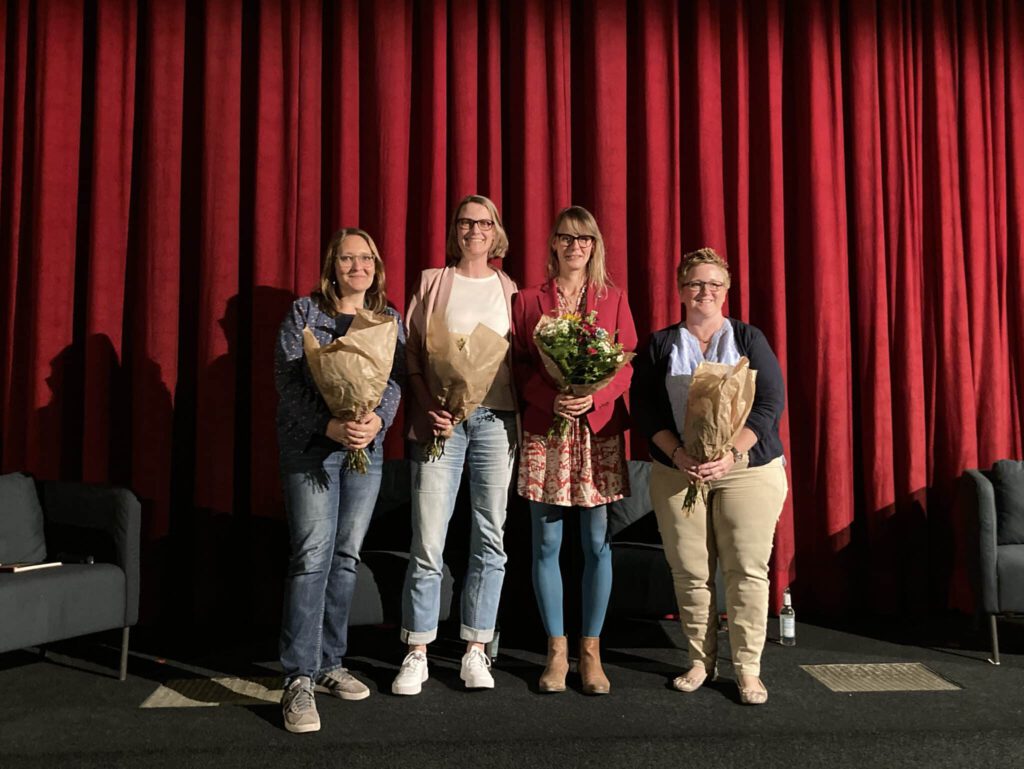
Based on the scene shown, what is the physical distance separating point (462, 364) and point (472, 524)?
1.70ft

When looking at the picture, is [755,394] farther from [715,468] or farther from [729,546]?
[729,546]

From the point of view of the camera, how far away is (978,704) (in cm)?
230

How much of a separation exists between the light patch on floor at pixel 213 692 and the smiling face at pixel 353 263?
1.26m

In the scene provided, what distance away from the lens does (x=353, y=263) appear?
94.9 inches

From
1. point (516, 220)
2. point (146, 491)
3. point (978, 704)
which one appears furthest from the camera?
point (516, 220)

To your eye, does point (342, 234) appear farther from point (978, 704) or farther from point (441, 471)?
point (978, 704)

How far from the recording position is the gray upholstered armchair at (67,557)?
2367mm

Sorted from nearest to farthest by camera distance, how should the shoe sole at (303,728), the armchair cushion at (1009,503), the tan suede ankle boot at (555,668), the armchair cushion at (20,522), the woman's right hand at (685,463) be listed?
1. the shoe sole at (303,728)
2. the woman's right hand at (685,463)
3. the tan suede ankle boot at (555,668)
4. the armchair cushion at (20,522)
5. the armchair cushion at (1009,503)

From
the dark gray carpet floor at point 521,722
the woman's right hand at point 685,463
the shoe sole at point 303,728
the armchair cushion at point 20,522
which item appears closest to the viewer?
the dark gray carpet floor at point 521,722

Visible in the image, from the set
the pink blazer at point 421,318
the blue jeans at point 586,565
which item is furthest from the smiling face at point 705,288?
the blue jeans at point 586,565

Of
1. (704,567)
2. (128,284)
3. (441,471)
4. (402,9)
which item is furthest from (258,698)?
(402,9)

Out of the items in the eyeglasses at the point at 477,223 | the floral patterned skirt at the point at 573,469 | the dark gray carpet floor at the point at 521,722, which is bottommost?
the dark gray carpet floor at the point at 521,722

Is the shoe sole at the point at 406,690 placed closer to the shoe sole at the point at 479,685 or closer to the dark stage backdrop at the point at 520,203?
the shoe sole at the point at 479,685

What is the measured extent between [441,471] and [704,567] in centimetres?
85
